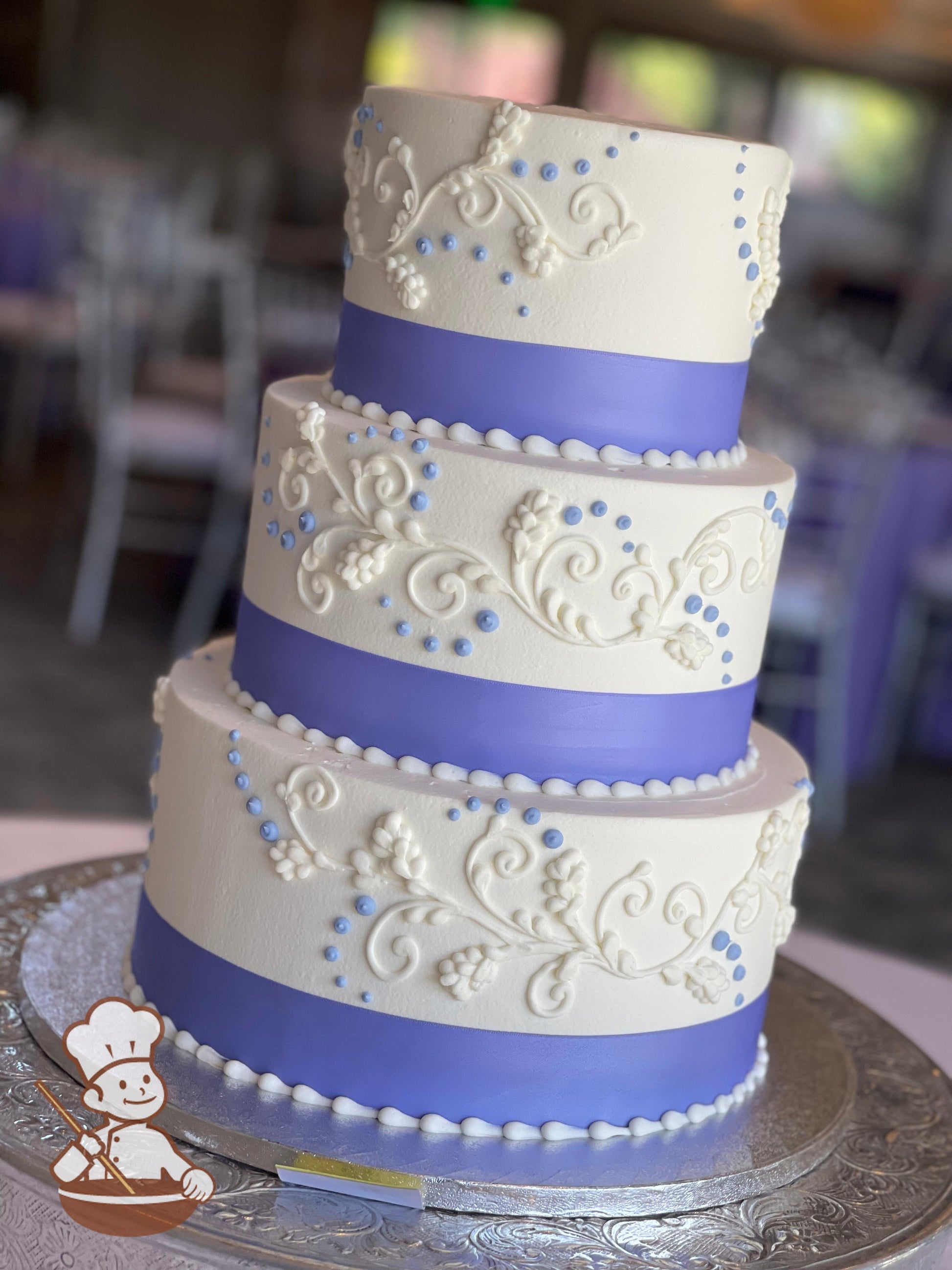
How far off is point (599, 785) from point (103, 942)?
1.89 ft

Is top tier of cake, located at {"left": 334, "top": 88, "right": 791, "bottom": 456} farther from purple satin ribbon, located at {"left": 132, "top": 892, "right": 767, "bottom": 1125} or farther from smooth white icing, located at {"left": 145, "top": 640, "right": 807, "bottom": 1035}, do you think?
purple satin ribbon, located at {"left": 132, "top": 892, "right": 767, "bottom": 1125}

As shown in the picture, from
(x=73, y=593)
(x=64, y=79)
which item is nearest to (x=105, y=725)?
(x=73, y=593)

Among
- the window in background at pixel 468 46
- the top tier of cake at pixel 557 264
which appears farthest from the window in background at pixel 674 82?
the top tier of cake at pixel 557 264

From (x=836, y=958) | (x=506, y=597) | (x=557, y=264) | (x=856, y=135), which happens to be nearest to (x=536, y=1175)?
(x=506, y=597)

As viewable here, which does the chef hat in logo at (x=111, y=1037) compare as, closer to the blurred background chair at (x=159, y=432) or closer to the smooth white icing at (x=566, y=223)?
A: the smooth white icing at (x=566, y=223)

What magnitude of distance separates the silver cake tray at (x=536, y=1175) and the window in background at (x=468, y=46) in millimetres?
12920

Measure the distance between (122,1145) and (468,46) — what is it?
13.6m

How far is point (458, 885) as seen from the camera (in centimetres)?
128

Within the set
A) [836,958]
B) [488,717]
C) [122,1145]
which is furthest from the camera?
[836,958]

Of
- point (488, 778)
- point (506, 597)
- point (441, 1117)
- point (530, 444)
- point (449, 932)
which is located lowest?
point (441, 1117)

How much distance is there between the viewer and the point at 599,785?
1.32 metres

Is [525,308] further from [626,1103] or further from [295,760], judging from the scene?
[626,1103]

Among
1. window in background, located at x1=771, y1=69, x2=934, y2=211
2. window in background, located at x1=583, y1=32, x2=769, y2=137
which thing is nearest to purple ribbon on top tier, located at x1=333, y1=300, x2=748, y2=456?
window in background, located at x1=583, y1=32, x2=769, y2=137

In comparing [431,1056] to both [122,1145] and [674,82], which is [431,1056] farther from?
[674,82]
